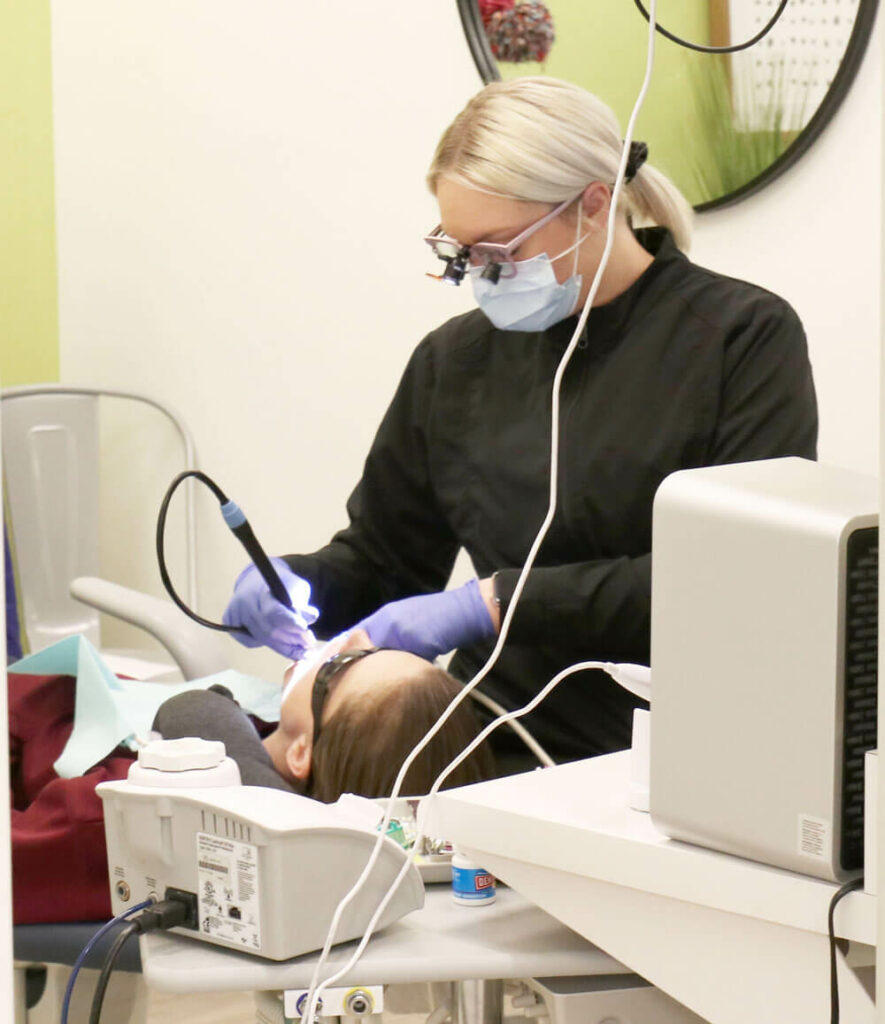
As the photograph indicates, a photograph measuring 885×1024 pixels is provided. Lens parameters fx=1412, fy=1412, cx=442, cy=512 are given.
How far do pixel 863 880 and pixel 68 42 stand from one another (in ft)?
9.91

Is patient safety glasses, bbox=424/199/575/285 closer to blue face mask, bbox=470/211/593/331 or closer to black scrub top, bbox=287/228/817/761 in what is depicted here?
blue face mask, bbox=470/211/593/331

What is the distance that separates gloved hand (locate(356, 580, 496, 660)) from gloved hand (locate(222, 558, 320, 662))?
15 centimetres

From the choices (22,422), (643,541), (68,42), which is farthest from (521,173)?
(68,42)

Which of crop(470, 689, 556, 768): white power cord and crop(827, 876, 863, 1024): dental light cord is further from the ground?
crop(827, 876, 863, 1024): dental light cord

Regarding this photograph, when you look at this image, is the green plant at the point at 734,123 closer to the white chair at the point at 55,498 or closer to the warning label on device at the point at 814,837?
the white chair at the point at 55,498

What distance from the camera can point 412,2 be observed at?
267 cm

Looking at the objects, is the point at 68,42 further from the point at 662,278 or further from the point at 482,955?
the point at 482,955

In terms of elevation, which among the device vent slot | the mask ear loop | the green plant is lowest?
the device vent slot

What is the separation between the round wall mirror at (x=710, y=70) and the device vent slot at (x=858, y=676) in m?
1.39

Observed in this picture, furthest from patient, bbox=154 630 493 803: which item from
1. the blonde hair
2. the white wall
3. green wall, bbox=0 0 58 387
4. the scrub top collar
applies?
green wall, bbox=0 0 58 387

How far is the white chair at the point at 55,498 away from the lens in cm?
299

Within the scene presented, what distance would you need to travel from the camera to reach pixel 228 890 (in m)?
1.04

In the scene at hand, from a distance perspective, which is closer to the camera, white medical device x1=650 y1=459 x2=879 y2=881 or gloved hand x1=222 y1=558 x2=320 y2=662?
white medical device x1=650 y1=459 x2=879 y2=881

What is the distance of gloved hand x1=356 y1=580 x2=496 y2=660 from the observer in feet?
5.61
